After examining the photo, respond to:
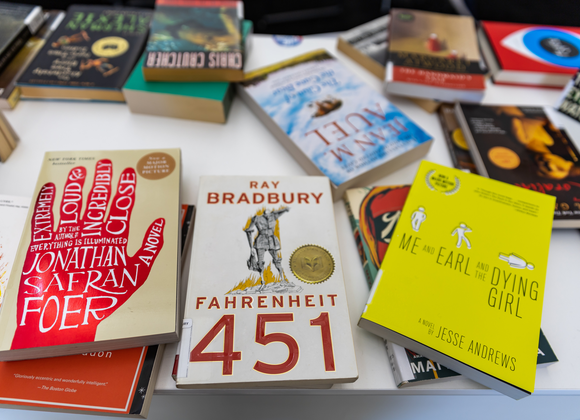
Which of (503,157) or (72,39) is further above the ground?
(72,39)

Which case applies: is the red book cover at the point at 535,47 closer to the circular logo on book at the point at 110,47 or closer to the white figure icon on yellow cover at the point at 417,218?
the white figure icon on yellow cover at the point at 417,218

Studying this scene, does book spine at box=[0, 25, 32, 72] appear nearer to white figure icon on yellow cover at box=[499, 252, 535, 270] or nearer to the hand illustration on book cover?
the hand illustration on book cover

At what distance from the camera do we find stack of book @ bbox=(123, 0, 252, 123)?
856 millimetres

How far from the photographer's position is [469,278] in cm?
60

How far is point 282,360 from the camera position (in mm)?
514

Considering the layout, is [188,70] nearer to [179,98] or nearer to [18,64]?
[179,98]

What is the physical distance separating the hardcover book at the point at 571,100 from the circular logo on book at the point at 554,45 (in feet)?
0.48

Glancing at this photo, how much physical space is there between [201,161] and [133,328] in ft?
1.39

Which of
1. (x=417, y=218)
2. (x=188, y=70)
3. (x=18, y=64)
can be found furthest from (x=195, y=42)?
(x=417, y=218)

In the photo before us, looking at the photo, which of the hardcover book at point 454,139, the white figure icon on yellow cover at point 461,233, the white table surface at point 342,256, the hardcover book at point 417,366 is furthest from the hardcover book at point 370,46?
the hardcover book at point 417,366

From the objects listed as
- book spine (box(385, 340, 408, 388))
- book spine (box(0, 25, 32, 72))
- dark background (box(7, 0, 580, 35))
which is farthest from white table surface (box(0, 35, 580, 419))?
dark background (box(7, 0, 580, 35))

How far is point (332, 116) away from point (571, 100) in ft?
2.04

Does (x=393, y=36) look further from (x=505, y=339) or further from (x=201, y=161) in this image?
(x=505, y=339)

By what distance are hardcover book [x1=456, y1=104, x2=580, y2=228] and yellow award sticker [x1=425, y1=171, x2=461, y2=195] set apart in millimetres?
118
